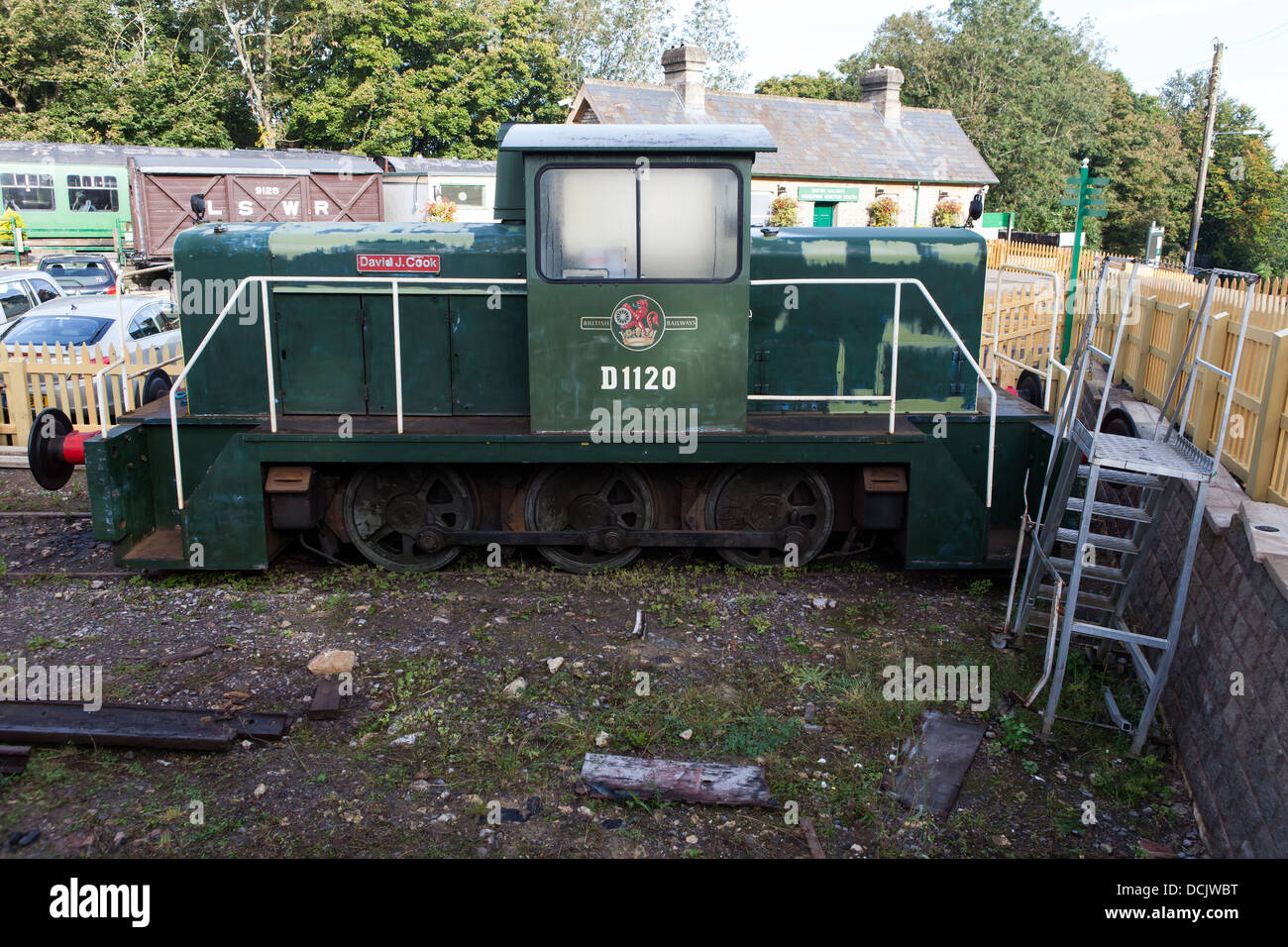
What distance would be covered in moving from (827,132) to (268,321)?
34.1 meters

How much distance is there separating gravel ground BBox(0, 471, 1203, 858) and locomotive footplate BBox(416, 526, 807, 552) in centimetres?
28

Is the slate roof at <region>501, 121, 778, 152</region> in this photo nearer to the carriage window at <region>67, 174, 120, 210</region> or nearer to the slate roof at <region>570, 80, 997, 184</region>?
the slate roof at <region>570, 80, 997, 184</region>

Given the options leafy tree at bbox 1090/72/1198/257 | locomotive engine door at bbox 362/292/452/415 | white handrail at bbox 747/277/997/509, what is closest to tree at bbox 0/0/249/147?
locomotive engine door at bbox 362/292/452/415

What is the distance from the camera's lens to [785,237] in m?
7.26

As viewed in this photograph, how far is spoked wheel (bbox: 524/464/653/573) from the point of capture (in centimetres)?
738

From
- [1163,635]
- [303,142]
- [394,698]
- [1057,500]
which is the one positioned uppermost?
[303,142]

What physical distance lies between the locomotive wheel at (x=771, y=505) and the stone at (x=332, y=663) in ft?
9.66

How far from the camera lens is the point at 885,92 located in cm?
3794

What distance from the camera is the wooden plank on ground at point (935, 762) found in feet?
15.1

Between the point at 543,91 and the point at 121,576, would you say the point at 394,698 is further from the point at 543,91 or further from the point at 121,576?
the point at 543,91

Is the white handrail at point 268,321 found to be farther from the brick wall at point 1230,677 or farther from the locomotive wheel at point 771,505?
the brick wall at point 1230,677

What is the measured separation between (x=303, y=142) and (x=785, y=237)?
3882 centimetres

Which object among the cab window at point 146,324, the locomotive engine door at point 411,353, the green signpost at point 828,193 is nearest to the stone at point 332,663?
the locomotive engine door at point 411,353

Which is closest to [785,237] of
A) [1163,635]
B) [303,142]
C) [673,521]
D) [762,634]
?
[673,521]
